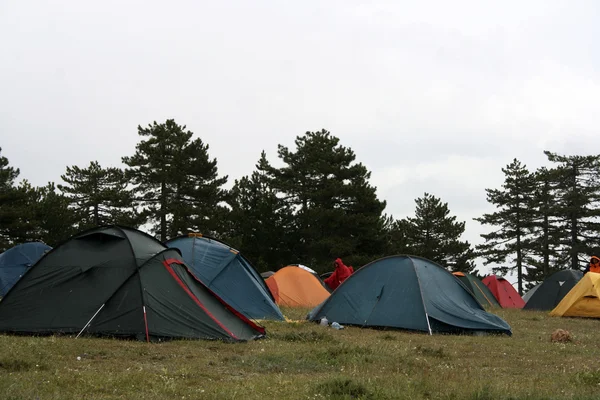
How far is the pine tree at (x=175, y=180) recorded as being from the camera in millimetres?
43812

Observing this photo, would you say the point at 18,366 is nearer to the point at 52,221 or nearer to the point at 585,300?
the point at 585,300

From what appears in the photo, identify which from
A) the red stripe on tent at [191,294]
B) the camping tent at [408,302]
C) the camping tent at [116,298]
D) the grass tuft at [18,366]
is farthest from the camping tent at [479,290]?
the grass tuft at [18,366]

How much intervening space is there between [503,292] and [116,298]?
2362cm

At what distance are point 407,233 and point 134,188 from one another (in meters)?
22.5

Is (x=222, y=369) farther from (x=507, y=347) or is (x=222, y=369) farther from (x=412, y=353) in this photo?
(x=507, y=347)

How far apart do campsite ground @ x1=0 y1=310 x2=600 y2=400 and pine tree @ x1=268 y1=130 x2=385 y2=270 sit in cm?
3004

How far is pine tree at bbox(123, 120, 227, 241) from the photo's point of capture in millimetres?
43812

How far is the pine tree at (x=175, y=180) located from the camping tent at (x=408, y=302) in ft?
97.4

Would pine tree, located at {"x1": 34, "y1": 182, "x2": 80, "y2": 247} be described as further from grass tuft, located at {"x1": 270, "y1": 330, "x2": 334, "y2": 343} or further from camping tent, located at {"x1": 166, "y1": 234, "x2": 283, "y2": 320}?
grass tuft, located at {"x1": 270, "y1": 330, "x2": 334, "y2": 343}

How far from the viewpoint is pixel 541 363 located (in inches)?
380

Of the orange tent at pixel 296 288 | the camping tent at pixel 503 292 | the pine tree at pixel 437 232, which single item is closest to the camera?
the orange tent at pixel 296 288

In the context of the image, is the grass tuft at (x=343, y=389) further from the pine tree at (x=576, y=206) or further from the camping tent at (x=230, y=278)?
the pine tree at (x=576, y=206)

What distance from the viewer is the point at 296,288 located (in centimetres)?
2188

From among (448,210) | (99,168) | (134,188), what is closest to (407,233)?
(448,210)
